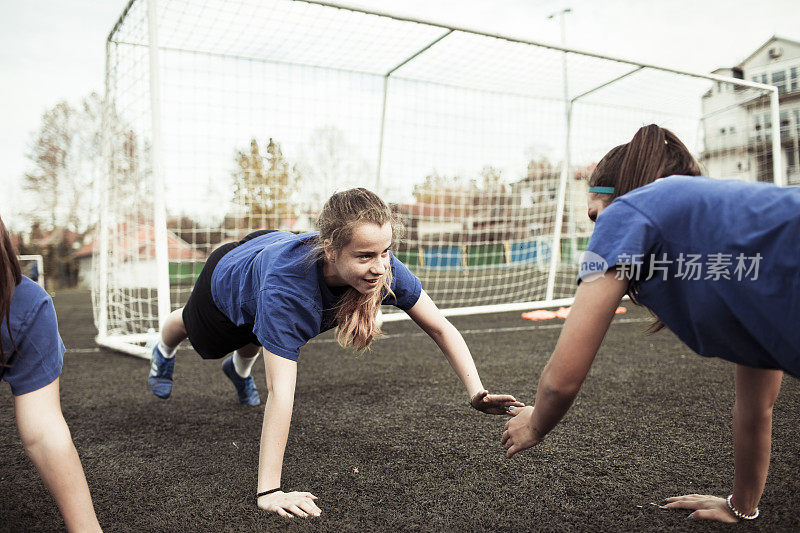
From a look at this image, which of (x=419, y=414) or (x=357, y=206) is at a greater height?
(x=357, y=206)

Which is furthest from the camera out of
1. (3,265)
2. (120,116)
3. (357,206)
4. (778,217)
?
(120,116)

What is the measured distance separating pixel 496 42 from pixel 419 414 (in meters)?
4.58

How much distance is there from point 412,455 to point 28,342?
153cm

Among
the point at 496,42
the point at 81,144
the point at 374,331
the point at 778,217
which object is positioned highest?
the point at 81,144

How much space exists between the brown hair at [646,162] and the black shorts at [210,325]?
1662 mm

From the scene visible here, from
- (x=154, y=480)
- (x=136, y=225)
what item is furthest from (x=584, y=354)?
(x=136, y=225)

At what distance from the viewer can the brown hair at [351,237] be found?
6.68ft

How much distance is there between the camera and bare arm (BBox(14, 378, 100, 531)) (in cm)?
144

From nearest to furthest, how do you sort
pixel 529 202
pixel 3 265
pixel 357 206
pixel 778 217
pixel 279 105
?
pixel 778 217, pixel 3 265, pixel 357 206, pixel 279 105, pixel 529 202

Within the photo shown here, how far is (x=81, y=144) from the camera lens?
2519cm

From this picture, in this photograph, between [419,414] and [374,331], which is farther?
[419,414]

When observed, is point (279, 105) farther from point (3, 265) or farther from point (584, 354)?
point (584, 354)

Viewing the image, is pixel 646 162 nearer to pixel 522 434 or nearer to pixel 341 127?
pixel 522 434

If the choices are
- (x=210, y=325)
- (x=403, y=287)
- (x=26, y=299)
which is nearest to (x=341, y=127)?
(x=210, y=325)
